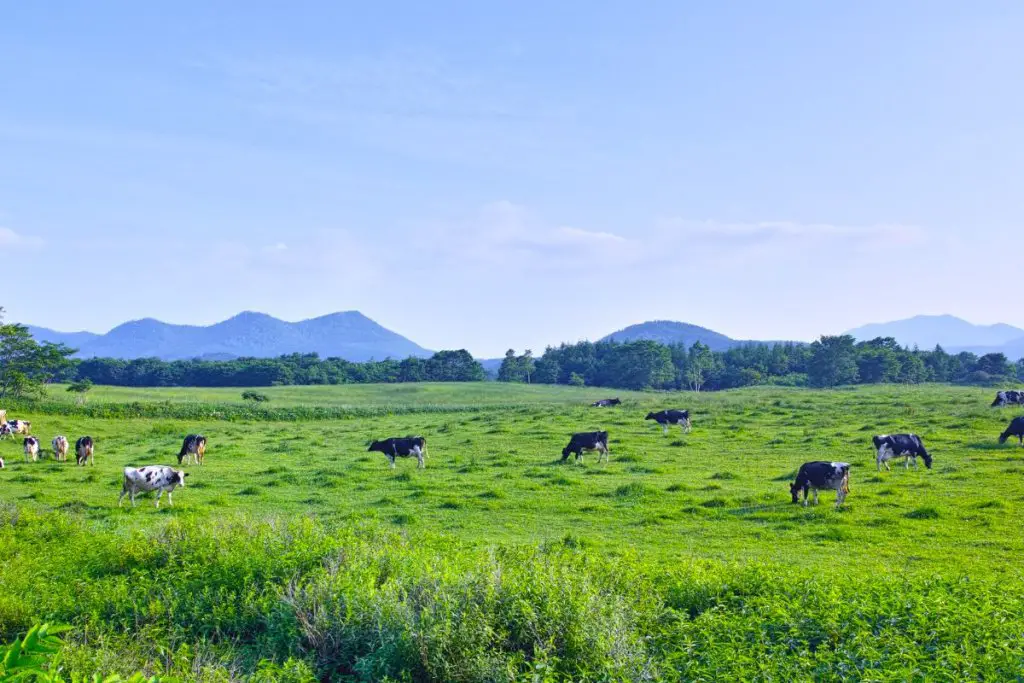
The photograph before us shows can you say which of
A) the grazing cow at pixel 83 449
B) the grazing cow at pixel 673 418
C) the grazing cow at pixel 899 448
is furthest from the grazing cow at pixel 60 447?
the grazing cow at pixel 899 448

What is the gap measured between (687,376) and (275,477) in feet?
348

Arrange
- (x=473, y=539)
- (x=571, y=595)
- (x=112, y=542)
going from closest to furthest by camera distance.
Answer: (x=571, y=595) < (x=112, y=542) < (x=473, y=539)

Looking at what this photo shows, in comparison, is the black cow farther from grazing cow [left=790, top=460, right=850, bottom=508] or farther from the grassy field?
grazing cow [left=790, top=460, right=850, bottom=508]

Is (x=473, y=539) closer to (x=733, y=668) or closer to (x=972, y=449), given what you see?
(x=733, y=668)

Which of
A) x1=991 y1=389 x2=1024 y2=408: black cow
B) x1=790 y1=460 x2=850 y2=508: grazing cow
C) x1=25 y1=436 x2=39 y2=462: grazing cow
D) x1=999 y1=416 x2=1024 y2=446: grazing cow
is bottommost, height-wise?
x1=25 y1=436 x2=39 y2=462: grazing cow

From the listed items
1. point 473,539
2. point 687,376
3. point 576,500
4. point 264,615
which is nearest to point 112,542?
point 264,615

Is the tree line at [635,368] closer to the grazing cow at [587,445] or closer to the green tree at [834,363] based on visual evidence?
the green tree at [834,363]

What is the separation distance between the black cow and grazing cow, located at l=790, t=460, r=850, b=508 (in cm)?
3249

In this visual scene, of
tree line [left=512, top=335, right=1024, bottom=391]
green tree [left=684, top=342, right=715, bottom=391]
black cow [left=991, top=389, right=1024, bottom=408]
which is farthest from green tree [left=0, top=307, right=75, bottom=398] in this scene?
green tree [left=684, top=342, right=715, bottom=391]

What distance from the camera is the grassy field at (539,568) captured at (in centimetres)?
898

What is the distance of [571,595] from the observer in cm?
989

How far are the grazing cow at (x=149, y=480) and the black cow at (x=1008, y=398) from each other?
4656 centimetres

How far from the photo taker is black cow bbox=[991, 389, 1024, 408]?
148 ft

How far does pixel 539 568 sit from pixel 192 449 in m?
22.7
